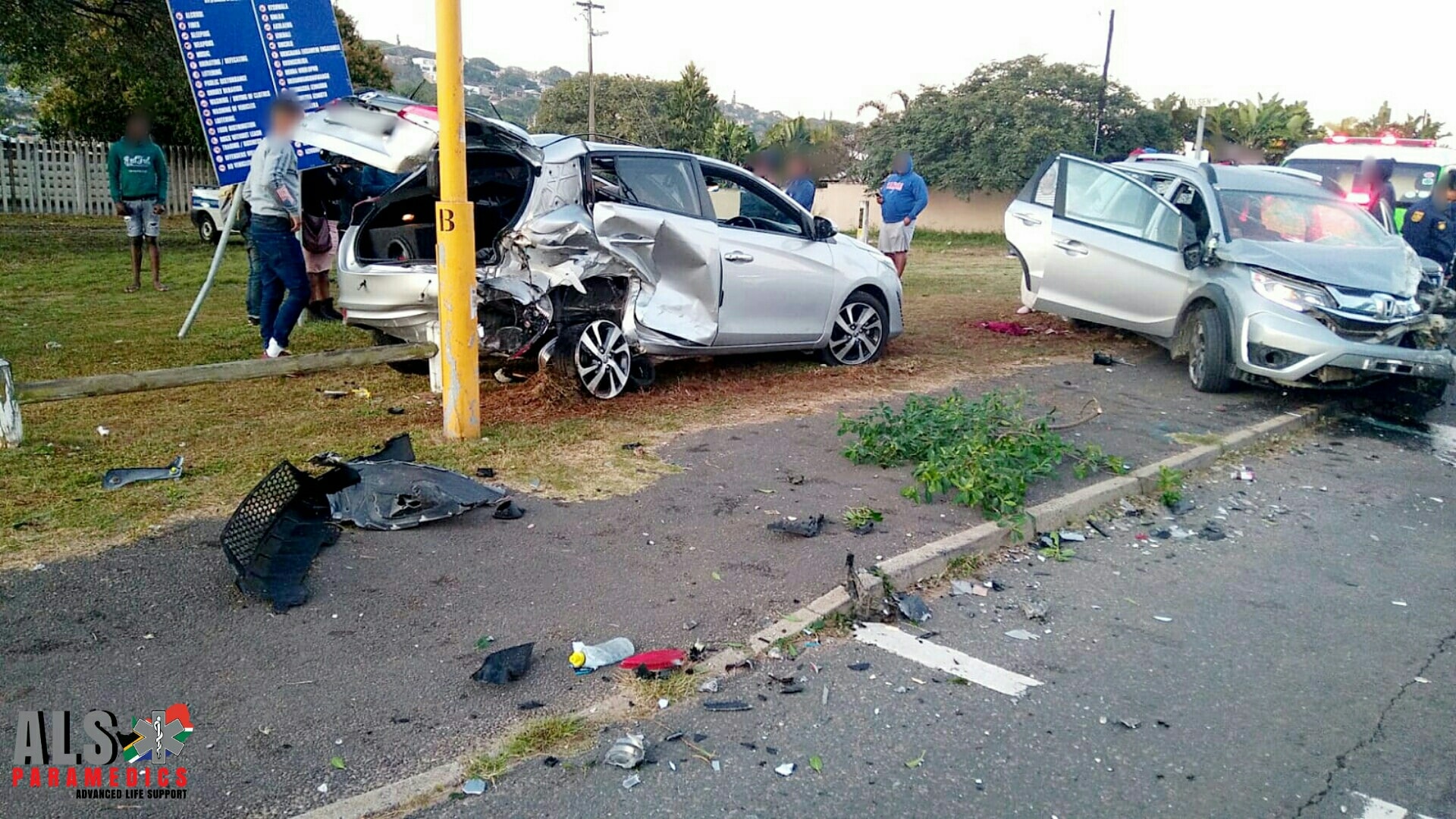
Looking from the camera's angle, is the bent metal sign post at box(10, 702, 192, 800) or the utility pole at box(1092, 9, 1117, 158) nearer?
the bent metal sign post at box(10, 702, 192, 800)

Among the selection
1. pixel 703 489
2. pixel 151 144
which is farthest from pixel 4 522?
pixel 151 144

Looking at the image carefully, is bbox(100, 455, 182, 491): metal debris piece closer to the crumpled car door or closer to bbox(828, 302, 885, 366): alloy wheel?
the crumpled car door

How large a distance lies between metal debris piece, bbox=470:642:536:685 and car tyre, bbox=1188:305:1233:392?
6.87 meters

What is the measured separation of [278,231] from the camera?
8.03 metres

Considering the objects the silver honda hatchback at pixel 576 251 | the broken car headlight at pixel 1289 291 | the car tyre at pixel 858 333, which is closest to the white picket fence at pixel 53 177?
the silver honda hatchback at pixel 576 251

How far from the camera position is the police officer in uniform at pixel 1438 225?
36.4ft

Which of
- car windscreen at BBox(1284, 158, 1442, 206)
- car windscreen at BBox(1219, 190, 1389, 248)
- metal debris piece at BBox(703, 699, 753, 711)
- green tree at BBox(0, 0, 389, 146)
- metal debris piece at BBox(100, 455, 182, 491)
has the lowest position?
metal debris piece at BBox(703, 699, 753, 711)

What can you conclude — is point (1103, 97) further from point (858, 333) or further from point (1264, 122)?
point (858, 333)

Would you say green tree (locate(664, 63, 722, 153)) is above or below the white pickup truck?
above

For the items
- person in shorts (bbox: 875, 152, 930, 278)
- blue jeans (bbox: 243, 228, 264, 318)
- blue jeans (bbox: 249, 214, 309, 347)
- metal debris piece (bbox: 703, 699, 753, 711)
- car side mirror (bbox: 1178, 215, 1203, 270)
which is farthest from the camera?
person in shorts (bbox: 875, 152, 930, 278)

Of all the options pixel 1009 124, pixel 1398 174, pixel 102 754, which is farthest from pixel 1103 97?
pixel 102 754

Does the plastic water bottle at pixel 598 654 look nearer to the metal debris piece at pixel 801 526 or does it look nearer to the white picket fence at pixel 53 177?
the metal debris piece at pixel 801 526

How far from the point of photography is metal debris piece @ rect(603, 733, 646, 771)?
10.7 ft

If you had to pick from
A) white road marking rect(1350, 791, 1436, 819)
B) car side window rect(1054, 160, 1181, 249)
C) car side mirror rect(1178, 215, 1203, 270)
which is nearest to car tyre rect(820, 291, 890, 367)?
car side window rect(1054, 160, 1181, 249)
